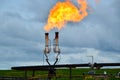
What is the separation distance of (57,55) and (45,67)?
3.14 m

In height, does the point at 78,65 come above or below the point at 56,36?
below

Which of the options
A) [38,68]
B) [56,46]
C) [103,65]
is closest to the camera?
[103,65]

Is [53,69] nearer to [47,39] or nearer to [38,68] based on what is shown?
[38,68]

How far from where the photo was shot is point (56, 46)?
3269 cm

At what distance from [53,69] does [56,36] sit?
3.53 m

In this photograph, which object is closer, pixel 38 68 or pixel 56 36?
pixel 38 68

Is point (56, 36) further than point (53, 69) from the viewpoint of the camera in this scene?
Yes

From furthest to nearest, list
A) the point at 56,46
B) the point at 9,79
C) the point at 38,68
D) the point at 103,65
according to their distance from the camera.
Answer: the point at 9,79
the point at 56,46
the point at 38,68
the point at 103,65

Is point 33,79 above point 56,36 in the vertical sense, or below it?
below

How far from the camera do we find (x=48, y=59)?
32.8 metres

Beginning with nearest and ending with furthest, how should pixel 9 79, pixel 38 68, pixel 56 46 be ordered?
pixel 38 68 < pixel 56 46 < pixel 9 79

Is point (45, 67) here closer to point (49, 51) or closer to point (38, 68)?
point (38, 68)

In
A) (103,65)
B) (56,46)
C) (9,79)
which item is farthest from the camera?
(9,79)

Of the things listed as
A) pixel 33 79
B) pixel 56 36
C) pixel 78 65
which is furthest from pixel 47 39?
pixel 78 65
